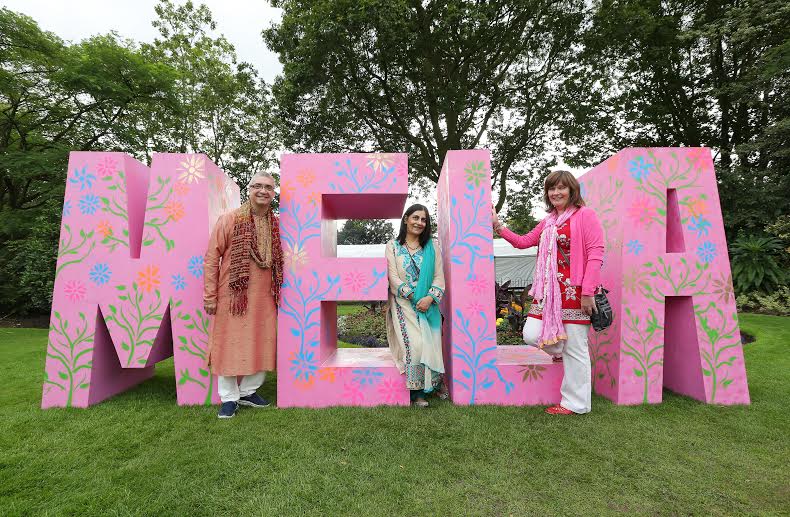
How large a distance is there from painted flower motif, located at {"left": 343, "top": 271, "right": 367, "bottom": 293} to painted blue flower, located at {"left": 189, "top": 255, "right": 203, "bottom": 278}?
1.39 metres

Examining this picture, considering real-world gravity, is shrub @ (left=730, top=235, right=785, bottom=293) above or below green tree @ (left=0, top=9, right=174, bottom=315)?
below

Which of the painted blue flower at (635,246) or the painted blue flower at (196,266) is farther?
the painted blue flower at (196,266)

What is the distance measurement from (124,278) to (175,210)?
0.81 m

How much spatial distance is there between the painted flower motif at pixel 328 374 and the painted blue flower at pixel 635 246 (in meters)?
2.98

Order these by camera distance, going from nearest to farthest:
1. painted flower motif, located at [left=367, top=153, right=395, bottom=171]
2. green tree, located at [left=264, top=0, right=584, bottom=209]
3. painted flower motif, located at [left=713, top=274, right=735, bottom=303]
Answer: painted flower motif, located at [left=713, top=274, right=735, bottom=303] → painted flower motif, located at [left=367, top=153, right=395, bottom=171] → green tree, located at [left=264, top=0, right=584, bottom=209]

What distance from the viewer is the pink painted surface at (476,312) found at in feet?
11.3

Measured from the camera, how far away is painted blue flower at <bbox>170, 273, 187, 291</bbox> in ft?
11.7

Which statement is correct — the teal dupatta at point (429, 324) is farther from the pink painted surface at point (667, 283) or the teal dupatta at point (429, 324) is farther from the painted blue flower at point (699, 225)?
the painted blue flower at point (699, 225)

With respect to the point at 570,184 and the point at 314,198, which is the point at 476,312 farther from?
the point at 314,198

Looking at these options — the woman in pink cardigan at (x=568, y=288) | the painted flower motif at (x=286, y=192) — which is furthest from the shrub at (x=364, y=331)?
the woman in pink cardigan at (x=568, y=288)

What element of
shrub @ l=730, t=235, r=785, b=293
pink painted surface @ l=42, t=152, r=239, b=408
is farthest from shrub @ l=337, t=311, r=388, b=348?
shrub @ l=730, t=235, r=785, b=293

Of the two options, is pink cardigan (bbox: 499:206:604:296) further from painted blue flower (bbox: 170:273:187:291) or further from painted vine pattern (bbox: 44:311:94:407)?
painted vine pattern (bbox: 44:311:94:407)

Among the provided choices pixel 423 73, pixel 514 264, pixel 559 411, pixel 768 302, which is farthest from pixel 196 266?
pixel 514 264

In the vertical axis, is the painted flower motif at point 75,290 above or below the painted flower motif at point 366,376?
above
